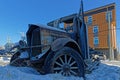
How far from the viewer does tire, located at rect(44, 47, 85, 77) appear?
22.2ft

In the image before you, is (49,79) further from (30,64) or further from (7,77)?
(30,64)

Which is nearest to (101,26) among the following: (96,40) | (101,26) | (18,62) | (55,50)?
(101,26)

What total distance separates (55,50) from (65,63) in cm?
51

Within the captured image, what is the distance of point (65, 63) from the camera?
277 inches

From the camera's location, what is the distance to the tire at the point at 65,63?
6757 mm

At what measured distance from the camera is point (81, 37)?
8.63 metres

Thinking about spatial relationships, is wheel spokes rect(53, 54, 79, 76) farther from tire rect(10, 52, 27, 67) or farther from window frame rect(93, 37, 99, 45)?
window frame rect(93, 37, 99, 45)

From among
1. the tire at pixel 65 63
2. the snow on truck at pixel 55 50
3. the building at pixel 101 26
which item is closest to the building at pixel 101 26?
the building at pixel 101 26

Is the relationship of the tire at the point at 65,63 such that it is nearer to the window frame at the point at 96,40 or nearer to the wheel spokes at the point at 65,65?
the wheel spokes at the point at 65,65

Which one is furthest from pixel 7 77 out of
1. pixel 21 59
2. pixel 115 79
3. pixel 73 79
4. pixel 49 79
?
pixel 21 59

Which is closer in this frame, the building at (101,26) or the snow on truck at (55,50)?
the snow on truck at (55,50)

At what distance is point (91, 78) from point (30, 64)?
2210mm

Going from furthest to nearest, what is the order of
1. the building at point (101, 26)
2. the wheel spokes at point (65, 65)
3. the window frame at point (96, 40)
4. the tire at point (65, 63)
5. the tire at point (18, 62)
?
the window frame at point (96, 40), the building at point (101, 26), the tire at point (18, 62), the wheel spokes at point (65, 65), the tire at point (65, 63)

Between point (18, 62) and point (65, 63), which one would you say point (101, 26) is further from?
point (65, 63)
